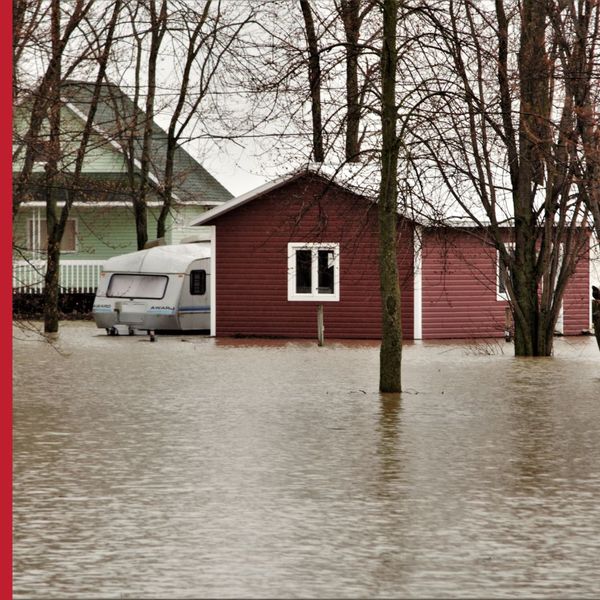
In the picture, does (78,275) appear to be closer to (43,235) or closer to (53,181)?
(43,235)

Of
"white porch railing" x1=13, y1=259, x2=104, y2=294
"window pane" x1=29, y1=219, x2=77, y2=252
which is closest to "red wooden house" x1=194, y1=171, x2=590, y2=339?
"white porch railing" x1=13, y1=259, x2=104, y2=294

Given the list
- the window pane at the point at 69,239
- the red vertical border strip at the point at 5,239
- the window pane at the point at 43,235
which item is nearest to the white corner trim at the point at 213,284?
the window pane at the point at 43,235

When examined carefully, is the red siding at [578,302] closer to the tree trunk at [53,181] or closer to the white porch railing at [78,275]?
the tree trunk at [53,181]

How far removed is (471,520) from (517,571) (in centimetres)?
224

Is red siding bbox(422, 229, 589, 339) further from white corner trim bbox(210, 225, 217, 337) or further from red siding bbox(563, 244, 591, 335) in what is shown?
white corner trim bbox(210, 225, 217, 337)

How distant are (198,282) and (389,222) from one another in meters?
23.7

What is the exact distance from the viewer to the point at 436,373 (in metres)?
31.0

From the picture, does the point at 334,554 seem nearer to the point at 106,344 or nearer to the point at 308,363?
the point at 308,363

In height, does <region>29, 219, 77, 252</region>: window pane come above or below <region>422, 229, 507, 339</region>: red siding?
above

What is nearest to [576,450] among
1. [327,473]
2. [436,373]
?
[327,473]

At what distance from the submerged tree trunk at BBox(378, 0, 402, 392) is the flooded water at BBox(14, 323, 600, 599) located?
72 cm

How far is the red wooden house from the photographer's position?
1773 inches

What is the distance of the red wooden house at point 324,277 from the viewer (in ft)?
148

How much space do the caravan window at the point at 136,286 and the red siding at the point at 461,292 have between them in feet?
27.1
